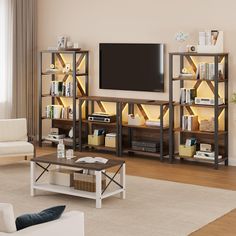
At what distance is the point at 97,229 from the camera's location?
6.34 metres

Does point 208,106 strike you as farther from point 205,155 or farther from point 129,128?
point 129,128

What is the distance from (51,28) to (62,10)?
0.40 meters

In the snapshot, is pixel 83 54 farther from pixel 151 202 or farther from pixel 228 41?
pixel 151 202

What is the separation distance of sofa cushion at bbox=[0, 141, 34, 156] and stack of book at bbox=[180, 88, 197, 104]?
2347 millimetres

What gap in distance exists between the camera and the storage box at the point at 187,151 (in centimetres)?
959

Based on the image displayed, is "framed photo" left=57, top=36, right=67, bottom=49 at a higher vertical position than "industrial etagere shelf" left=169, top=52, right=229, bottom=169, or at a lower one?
higher

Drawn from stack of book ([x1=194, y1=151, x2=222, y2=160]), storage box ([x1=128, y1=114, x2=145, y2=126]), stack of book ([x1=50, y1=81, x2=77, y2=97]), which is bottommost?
stack of book ([x1=194, y1=151, x2=222, y2=160])

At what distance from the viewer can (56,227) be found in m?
4.80

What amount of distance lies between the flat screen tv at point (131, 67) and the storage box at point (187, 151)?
101 cm

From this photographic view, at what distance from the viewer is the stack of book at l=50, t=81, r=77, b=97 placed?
1087cm

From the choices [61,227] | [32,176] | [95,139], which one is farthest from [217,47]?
[61,227]

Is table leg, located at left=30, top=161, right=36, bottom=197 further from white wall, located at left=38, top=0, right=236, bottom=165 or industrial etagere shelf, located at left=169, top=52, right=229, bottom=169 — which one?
white wall, located at left=38, top=0, right=236, bottom=165

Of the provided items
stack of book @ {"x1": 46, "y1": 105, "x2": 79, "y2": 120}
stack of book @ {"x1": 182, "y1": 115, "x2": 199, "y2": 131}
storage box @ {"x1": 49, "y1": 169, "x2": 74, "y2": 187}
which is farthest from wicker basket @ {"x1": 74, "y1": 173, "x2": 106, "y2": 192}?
stack of book @ {"x1": 46, "y1": 105, "x2": 79, "y2": 120}

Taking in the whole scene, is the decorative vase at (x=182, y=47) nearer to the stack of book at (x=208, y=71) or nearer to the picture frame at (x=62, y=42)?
the stack of book at (x=208, y=71)
